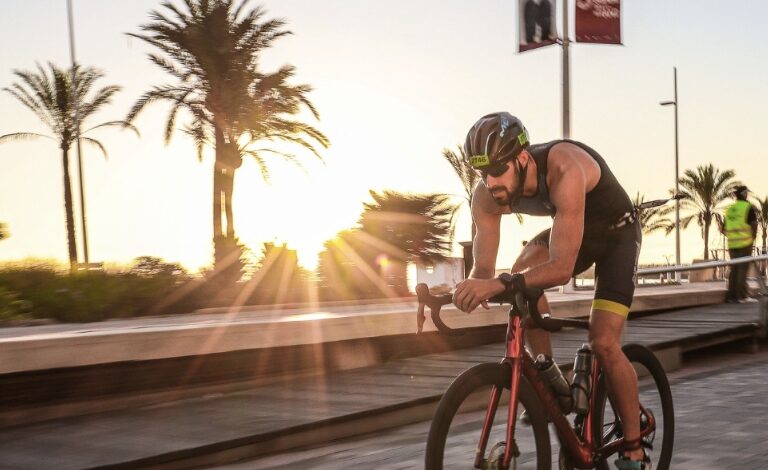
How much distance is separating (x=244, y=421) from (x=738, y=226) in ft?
34.5

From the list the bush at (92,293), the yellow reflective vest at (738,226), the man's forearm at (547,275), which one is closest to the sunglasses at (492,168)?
the man's forearm at (547,275)

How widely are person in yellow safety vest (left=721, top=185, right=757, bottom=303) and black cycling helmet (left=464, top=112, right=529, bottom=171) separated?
464 inches

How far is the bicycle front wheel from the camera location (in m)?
3.56

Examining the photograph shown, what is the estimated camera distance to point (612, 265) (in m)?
4.48

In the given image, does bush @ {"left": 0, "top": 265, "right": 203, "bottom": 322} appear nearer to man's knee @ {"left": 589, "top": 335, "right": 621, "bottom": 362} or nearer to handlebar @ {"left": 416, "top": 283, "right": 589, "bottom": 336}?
man's knee @ {"left": 589, "top": 335, "right": 621, "bottom": 362}

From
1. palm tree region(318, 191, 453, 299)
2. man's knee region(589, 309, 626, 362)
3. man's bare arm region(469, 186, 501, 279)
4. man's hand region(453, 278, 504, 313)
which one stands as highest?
man's bare arm region(469, 186, 501, 279)

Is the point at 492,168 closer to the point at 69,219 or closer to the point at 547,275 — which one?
the point at 547,275

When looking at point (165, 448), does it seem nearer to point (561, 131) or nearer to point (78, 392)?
point (78, 392)

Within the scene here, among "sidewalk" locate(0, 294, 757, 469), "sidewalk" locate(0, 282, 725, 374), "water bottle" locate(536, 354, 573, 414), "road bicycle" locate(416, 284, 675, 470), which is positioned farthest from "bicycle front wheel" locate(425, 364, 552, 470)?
"sidewalk" locate(0, 282, 725, 374)

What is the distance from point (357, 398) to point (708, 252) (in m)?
61.1

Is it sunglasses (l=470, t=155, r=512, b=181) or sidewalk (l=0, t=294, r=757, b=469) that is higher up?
sunglasses (l=470, t=155, r=512, b=181)

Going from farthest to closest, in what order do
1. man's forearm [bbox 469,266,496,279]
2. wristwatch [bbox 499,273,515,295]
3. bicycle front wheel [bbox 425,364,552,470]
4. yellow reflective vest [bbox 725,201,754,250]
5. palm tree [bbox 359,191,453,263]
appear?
palm tree [bbox 359,191,453,263]
yellow reflective vest [bbox 725,201,754,250]
man's forearm [bbox 469,266,496,279]
wristwatch [bbox 499,273,515,295]
bicycle front wheel [bbox 425,364,552,470]

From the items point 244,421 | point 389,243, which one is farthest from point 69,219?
point 244,421

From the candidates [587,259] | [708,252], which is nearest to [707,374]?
[587,259]
